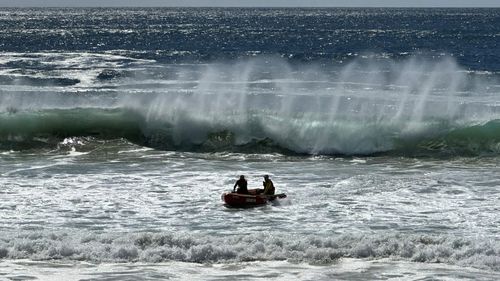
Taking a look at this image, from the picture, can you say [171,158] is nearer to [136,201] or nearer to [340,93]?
[136,201]

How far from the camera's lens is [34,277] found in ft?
51.7

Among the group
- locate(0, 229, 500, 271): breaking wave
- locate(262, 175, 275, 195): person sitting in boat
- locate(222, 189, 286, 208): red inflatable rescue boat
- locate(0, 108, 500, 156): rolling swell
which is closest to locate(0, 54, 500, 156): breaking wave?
locate(0, 108, 500, 156): rolling swell

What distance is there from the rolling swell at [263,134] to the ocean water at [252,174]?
0.29ft

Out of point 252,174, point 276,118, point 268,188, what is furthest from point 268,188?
point 276,118

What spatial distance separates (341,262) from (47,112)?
22.2 metres

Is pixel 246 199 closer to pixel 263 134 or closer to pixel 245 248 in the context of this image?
pixel 245 248

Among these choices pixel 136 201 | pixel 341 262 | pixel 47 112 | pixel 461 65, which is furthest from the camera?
pixel 461 65

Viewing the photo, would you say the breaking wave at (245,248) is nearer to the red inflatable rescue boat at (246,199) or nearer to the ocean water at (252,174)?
the ocean water at (252,174)

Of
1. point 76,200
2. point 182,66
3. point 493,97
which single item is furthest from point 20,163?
point 182,66

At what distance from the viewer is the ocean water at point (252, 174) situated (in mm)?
17016

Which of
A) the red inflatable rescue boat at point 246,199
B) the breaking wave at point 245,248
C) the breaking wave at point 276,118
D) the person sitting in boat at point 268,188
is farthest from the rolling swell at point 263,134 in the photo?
the breaking wave at point 245,248

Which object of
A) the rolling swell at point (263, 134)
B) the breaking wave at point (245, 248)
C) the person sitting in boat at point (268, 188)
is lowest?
the breaking wave at point (245, 248)

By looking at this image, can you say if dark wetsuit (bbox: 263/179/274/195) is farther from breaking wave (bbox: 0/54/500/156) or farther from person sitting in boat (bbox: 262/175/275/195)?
breaking wave (bbox: 0/54/500/156)

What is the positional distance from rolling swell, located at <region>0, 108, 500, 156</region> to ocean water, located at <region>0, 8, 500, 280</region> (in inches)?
3.5
